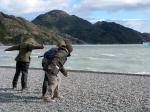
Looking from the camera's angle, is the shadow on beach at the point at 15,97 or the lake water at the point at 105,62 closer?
the shadow on beach at the point at 15,97

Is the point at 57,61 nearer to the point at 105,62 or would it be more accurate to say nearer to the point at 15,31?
the point at 105,62

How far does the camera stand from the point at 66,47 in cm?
1065

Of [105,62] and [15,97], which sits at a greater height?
[15,97]

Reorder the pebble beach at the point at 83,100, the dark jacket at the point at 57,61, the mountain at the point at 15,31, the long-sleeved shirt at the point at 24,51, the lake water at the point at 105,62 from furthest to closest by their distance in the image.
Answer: the mountain at the point at 15,31 < the lake water at the point at 105,62 < the long-sleeved shirt at the point at 24,51 < the dark jacket at the point at 57,61 < the pebble beach at the point at 83,100

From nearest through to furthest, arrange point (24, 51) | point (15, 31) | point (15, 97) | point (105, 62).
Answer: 1. point (15, 97)
2. point (24, 51)
3. point (105, 62)
4. point (15, 31)

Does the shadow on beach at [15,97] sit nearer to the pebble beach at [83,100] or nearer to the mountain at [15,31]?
the pebble beach at [83,100]

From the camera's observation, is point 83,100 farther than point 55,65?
Yes

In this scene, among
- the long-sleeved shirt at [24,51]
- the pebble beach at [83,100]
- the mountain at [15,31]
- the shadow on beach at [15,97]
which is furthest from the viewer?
the mountain at [15,31]

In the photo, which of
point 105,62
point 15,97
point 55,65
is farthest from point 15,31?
point 55,65

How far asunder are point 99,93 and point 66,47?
2466 millimetres

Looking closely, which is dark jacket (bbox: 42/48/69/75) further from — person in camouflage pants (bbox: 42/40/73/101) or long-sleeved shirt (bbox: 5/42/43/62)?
long-sleeved shirt (bbox: 5/42/43/62)

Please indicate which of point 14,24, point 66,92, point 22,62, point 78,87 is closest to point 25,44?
point 22,62

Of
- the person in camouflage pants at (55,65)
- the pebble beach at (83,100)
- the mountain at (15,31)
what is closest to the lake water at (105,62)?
the pebble beach at (83,100)

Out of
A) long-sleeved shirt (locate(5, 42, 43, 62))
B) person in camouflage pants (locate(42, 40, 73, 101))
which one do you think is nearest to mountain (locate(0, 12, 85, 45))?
long-sleeved shirt (locate(5, 42, 43, 62))
